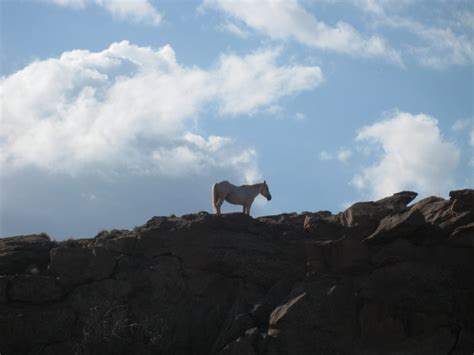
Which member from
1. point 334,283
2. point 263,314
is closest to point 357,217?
point 334,283

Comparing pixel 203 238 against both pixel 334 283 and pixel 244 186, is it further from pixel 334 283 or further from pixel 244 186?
pixel 244 186

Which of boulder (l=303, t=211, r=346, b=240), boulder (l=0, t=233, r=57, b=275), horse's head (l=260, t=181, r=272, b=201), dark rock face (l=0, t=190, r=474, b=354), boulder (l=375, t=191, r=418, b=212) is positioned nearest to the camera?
dark rock face (l=0, t=190, r=474, b=354)

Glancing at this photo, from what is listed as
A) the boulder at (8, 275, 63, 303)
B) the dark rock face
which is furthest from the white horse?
the boulder at (8, 275, 63, 303)

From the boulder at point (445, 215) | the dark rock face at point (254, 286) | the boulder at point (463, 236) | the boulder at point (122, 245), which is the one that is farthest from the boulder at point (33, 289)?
the boulder at point (463, 236)

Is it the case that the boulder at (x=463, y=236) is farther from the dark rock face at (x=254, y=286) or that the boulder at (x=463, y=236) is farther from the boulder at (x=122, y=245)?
the boulder at (x=122, y=245)

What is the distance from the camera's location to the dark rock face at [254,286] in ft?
71.1

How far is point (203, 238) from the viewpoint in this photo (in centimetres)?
2578

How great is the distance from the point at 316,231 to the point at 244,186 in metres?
8.26

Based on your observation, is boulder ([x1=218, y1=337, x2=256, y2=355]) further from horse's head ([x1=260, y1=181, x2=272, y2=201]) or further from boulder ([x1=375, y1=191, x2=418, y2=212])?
horse's head ([x1=260, y1=181, x2=272, y2=201])

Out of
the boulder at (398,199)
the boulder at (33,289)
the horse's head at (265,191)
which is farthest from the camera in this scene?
the horse's head at (265,191)

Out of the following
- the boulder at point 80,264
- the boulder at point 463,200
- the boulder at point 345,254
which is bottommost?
the boulder at point 80,264

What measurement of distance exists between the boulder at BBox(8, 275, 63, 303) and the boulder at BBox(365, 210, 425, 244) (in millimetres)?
11582

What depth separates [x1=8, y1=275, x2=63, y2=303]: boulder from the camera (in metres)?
24.3

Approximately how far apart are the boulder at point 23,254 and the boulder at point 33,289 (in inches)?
40.7
